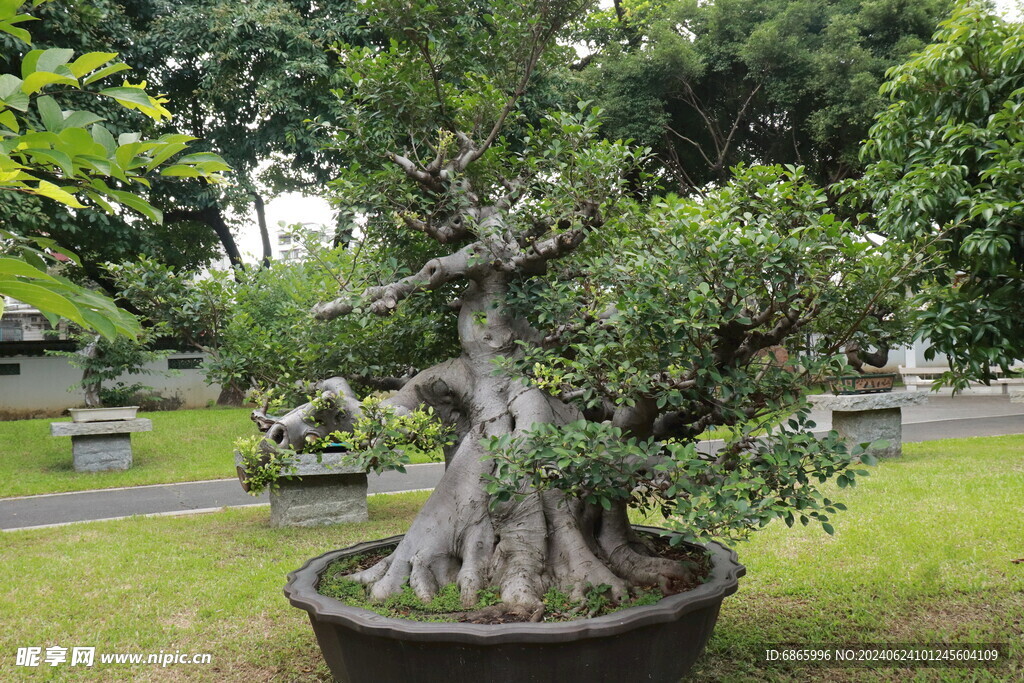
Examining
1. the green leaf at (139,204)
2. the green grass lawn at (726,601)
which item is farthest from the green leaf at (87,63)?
the green grass lawn at (726,601)

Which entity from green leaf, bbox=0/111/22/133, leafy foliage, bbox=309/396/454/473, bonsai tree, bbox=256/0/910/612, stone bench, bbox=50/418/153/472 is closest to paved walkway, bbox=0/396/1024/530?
stone bench, bbox=50/418/153/472

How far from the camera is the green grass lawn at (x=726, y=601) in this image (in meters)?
4.04

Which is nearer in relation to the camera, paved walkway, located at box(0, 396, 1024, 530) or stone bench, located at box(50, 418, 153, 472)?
paved walkway, located at box(0, 396, 1024, 530)

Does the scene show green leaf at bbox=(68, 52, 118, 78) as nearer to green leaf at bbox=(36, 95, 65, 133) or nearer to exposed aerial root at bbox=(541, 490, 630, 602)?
green leaf at bbox=(36, 95, 65, 133)

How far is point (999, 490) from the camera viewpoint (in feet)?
24.8

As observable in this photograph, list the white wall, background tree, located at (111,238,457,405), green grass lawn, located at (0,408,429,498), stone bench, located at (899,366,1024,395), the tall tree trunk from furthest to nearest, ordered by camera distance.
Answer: the tall tree trunk → stone bench, located at (899,366,1024,395) → the white wall → green grass lawn, located at (0,408,429,498) → background tree, located at (111,238,457,405)

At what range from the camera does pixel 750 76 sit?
16672 millimetres

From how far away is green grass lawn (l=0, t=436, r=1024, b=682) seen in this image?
4.04 meters

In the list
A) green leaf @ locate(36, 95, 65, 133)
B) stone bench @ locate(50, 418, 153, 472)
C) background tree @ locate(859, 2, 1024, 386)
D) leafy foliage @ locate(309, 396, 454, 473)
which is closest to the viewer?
green leaf @ locate(36, 95, 65, 133)

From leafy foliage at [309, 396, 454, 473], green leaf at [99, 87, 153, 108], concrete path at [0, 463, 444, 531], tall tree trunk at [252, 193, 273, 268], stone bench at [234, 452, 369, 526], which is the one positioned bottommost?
concrete path at [0, 463, 444, 531]

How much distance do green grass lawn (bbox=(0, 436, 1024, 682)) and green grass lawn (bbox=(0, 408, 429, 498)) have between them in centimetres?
302

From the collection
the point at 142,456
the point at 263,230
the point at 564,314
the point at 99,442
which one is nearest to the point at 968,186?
the point at 564,314

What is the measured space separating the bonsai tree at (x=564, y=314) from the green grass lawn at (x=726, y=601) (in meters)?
0.84

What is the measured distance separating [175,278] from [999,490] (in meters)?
7.94
